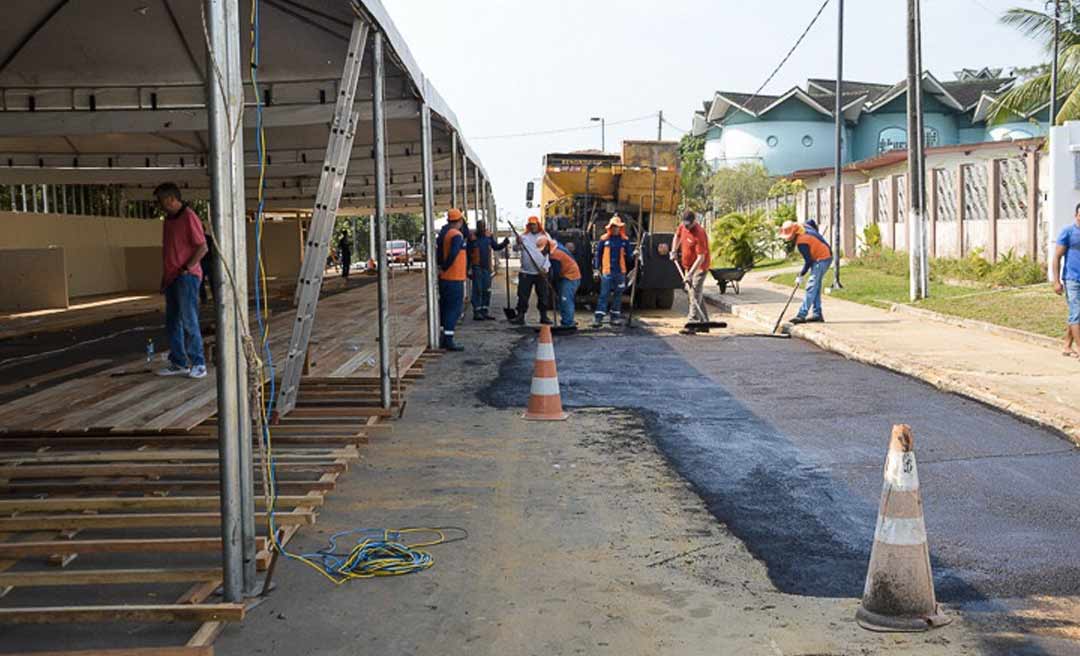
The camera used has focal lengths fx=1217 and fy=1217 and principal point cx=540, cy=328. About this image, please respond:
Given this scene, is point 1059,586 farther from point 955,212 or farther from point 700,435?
point 955,212

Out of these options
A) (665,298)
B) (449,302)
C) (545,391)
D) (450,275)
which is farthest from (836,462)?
(665,298)

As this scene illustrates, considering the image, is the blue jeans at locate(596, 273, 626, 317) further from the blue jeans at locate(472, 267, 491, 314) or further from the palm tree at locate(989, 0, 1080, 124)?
the palm tree at locate(989, 0, 1080, 124)

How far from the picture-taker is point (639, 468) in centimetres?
827

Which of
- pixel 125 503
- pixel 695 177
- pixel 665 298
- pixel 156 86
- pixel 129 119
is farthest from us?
pixel 695 177

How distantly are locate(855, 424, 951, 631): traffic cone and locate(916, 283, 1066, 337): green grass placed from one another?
36.4 ft

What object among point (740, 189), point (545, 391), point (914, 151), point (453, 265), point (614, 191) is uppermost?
point (740, 189)

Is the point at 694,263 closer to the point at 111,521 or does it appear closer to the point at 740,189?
the point at 111,521

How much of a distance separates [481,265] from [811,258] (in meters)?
5.82

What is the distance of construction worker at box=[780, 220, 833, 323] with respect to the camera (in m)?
18.2

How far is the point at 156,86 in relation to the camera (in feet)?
49.8

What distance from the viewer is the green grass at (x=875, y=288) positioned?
22.5 m

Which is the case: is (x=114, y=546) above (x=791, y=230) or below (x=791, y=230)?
below

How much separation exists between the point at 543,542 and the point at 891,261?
82.2 ft

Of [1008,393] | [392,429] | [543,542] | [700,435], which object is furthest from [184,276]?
[1008,393]
